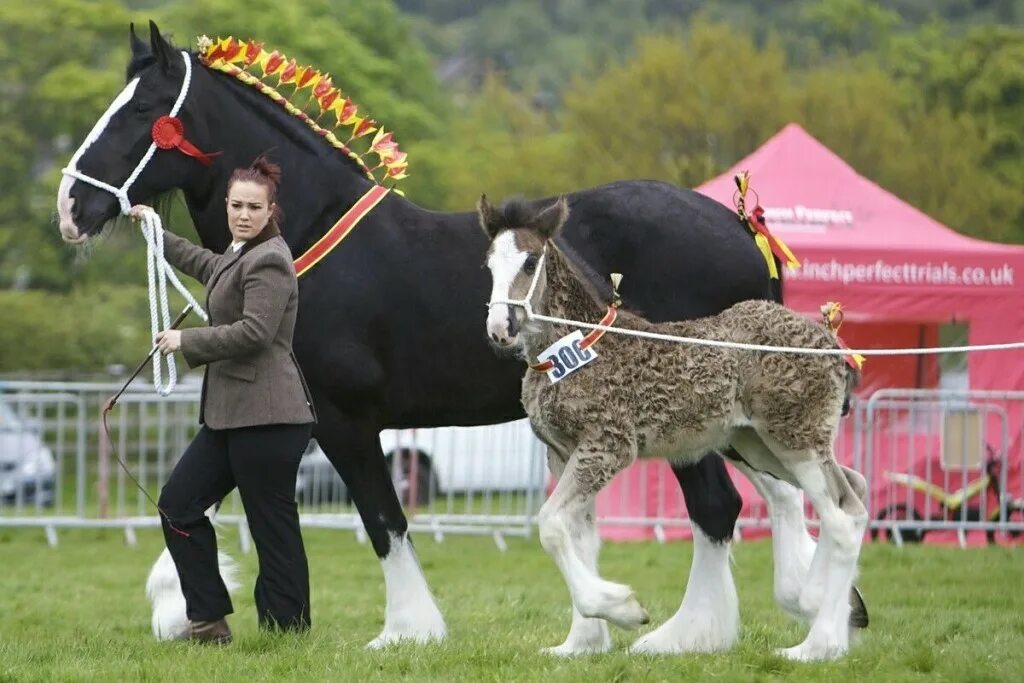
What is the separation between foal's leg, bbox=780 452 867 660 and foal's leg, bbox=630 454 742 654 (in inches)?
25.4

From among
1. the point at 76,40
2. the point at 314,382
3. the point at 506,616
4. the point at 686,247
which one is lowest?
the point at 506,616

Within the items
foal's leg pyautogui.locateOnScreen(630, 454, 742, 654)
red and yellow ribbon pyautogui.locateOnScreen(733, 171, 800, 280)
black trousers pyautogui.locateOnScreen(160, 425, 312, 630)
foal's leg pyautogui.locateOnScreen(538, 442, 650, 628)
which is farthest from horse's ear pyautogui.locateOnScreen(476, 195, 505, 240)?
red and yellow ribbon pyautogui.locateOnScreen(733, 171, 800, 280)

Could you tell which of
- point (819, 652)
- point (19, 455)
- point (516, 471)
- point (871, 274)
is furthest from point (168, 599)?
point (871, 274)

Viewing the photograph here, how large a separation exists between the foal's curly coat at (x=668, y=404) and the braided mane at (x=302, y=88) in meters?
1.64

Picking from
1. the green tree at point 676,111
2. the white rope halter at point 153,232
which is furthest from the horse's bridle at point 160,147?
the green tree at point 676,111

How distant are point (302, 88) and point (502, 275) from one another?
214 centimetres

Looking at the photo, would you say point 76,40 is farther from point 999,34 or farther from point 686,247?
point 686,247

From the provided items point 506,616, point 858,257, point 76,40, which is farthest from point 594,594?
point 76,40

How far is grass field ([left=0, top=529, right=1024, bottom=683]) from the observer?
6350 mm

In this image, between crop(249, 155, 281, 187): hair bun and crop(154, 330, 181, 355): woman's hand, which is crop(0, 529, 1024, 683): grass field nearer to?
crop(154, 330, 181, 355): woman's hand

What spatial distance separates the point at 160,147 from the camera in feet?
25.4

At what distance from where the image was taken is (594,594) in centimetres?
631

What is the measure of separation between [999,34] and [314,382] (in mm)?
31521

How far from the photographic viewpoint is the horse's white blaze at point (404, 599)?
7617mm
